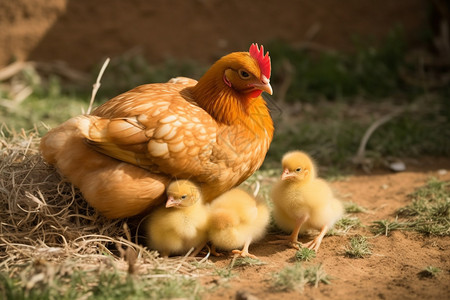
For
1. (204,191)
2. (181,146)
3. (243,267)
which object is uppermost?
(181,146)

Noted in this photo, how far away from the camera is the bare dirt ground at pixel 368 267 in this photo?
3.23m

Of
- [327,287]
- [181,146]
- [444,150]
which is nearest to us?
[327,287]

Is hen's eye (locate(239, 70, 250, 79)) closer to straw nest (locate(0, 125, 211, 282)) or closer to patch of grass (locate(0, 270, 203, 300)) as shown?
straw nest (locate(0, 125, 211, 282))

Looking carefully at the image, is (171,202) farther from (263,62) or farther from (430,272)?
(430,272)

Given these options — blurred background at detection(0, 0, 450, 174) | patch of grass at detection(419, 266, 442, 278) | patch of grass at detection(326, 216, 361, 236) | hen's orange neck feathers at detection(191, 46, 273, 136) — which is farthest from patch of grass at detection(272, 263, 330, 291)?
blurred background at detection(0, 0, 450, 174)

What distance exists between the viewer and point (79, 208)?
3973mm

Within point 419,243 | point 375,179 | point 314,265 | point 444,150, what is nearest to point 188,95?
point 314,265

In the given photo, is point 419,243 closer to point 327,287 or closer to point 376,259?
point 376,259

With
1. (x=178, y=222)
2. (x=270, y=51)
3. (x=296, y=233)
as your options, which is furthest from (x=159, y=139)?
(x=270, y=51)

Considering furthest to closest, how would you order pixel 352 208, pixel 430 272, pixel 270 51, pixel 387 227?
pixel 270 51 < pixel 352 208 < pixel 387 227 < pixel 430 272

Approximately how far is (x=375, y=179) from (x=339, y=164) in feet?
1.54

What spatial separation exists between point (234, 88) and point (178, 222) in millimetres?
1080

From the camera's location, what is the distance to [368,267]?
3.66 meters

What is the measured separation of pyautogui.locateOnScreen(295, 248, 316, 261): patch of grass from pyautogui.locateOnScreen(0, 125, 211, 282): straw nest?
79 centimetres
